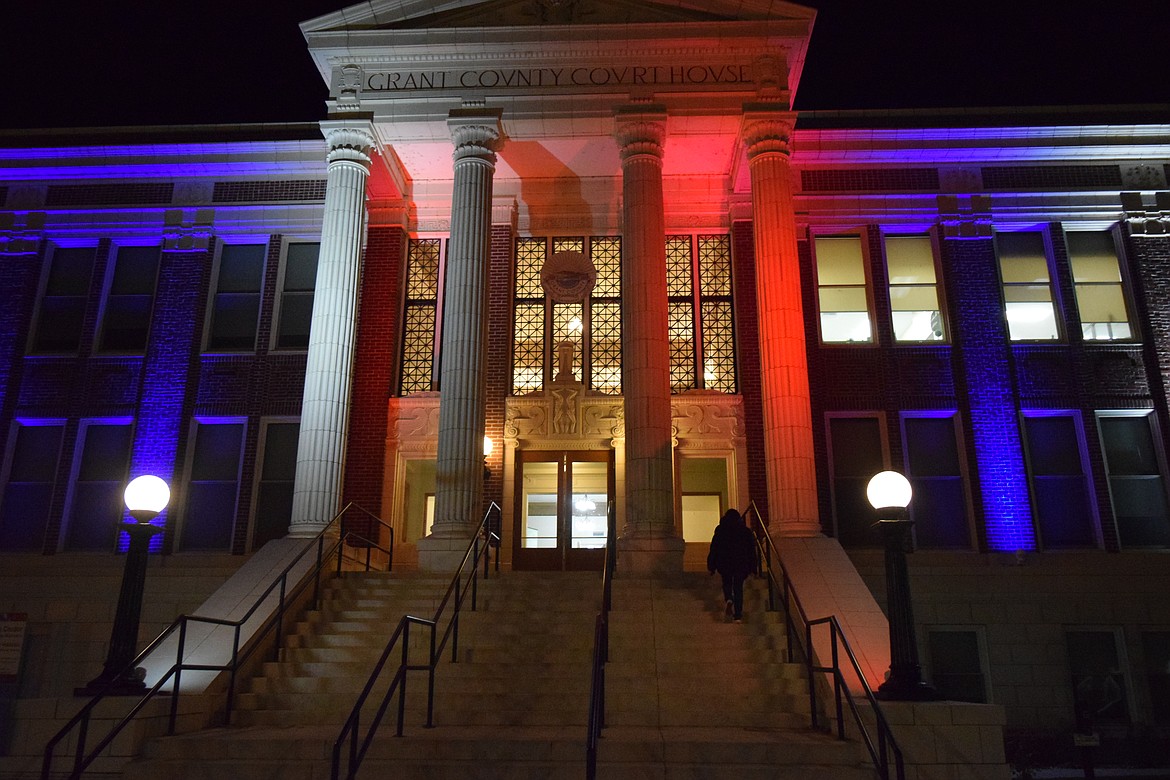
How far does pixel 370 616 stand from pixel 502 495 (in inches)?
243

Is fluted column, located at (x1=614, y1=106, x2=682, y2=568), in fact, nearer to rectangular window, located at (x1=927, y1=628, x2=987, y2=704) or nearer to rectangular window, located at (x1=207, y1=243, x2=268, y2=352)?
rectangular window, located at (x1=927, y1=628, x2=987, y2=704)

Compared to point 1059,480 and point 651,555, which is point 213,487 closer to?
point 651,555

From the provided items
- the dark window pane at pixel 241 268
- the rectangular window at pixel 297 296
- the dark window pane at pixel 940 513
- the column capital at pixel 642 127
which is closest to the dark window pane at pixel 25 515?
the dark window pane at pixel 241 268

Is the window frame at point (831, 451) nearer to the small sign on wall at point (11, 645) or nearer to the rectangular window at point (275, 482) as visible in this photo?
the rectangular window at point (275, 482)

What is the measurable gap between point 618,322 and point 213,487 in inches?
380

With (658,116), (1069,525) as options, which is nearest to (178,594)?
(658,116)

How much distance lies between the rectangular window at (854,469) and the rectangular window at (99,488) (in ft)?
49.2

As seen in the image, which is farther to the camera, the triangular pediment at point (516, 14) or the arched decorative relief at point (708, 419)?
the arched decorative relief at point (708, 419)

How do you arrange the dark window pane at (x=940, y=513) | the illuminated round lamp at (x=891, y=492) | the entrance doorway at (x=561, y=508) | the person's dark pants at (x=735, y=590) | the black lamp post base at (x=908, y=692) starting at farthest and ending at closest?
the entrance doorway at (x=561, y=508)
the dark window pane at (x=940, y=513)
the person's dark pants at (x=735, y=590)
the illuminated round lamp at (x=891, y=492)
the black lamp post base at (x=908, y=692)

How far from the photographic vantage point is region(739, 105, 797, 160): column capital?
16.8m

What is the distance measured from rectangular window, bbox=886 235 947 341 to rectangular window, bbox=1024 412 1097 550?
2.80 metres

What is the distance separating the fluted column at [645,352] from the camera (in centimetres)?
1495

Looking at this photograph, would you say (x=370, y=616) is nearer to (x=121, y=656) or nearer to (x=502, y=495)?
(x=121, y=656)

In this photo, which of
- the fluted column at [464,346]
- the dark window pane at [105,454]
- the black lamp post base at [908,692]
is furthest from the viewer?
the dark window pane at [105,454]
